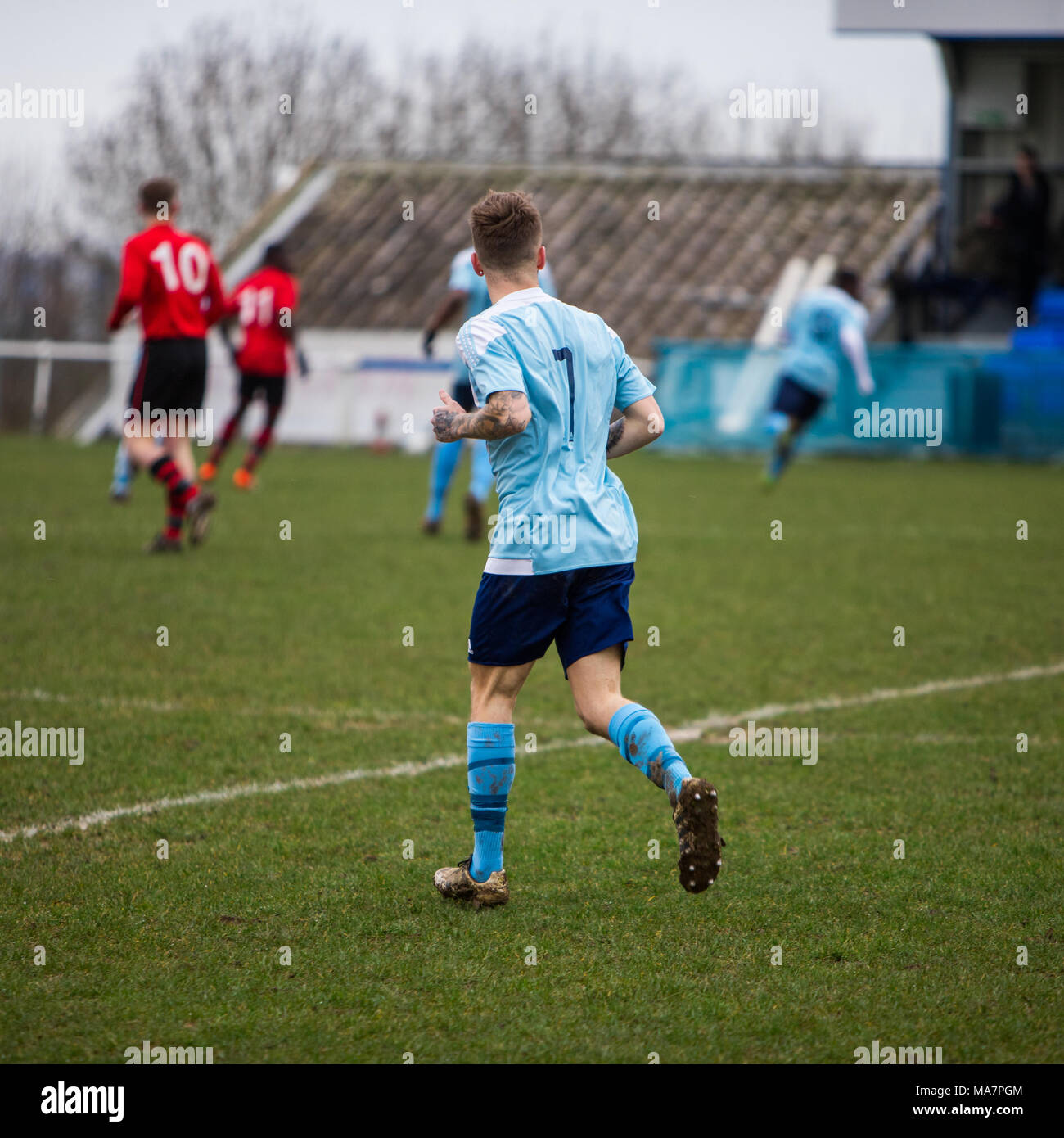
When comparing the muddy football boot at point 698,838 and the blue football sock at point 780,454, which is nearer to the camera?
the muddy football boot at point 698,838

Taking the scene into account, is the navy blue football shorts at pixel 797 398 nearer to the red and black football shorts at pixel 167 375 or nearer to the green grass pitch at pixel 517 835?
the green grass pitch at pixel 517 835

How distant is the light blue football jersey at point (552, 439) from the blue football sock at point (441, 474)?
7.09 meters

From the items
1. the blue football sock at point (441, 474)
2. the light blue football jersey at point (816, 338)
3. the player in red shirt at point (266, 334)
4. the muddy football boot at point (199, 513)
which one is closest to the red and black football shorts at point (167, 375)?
the muddy football boot at point (199, 513)

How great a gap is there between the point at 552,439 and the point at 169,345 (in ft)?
22.2

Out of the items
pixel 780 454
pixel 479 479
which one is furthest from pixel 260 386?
pixel 780 454

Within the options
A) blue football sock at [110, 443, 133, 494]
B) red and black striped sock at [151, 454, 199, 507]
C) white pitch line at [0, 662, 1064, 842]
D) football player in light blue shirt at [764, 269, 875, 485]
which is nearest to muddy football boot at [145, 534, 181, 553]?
red and black striped sock at [151, 454, 199, 507]

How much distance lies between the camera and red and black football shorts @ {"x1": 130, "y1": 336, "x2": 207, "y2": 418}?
9828 millimetres

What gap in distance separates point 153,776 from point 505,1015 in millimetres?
2155

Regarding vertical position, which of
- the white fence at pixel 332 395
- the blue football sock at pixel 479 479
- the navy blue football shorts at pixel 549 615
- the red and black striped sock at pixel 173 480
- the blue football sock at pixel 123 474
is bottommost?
the navy blue football shorts at pixel 549 615

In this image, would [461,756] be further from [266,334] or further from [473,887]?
[266,334]

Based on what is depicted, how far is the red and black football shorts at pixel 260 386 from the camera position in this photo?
14000mm

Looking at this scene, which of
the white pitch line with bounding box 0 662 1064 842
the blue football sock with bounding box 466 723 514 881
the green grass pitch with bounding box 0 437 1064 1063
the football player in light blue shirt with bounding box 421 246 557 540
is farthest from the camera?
the football player in light blue shirt with bounding box 421 246 557 540

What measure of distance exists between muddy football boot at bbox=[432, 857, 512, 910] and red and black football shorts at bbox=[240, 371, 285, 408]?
1075 centimetres

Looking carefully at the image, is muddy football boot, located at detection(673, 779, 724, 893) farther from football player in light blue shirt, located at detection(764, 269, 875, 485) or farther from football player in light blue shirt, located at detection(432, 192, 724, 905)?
football player in light blue shirt, located at detection(764, 269, 875, 485)
